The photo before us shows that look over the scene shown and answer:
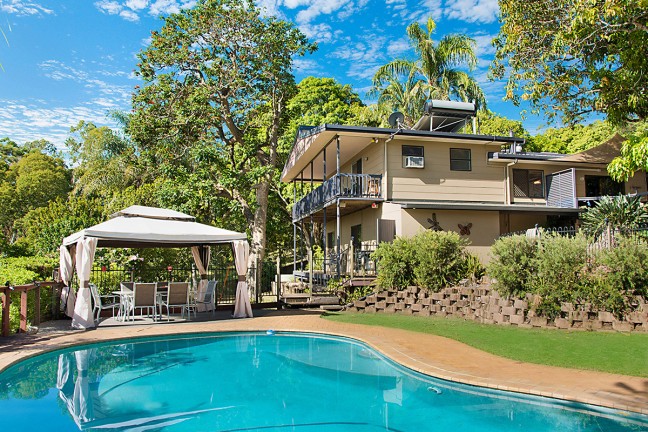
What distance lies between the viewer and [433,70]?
97.9 feet

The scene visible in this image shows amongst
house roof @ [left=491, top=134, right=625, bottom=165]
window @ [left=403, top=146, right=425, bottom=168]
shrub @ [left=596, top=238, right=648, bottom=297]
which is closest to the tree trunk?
window @ [left=403, top=146, right=425, bottom=168]

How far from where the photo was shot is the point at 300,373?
8320 millimetres

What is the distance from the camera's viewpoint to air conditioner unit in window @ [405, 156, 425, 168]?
61.7 ft

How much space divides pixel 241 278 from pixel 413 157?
8.79 meters

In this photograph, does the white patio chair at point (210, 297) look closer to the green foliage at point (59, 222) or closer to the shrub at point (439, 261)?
the shrub at point (439, 261)

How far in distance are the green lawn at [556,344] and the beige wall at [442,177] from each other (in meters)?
7.58

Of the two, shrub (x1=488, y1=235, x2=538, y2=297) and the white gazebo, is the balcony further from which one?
shrub (x1=488, y1=235, x2=538, y2=297)

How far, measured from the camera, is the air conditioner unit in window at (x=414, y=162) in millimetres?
18797

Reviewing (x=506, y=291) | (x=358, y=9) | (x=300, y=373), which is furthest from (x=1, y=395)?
(x=358, y=9)

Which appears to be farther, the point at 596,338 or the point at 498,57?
the point at 498,57

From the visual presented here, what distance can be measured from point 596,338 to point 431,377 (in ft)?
14.0

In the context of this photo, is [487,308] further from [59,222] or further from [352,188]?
[59,222]

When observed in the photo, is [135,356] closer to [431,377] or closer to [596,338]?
[431,377]

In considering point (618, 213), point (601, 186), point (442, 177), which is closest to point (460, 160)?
point (442, 177)
